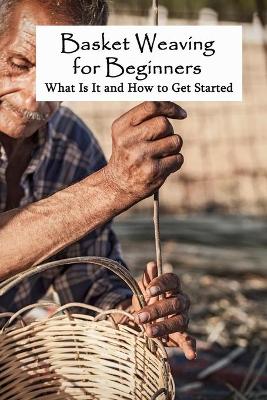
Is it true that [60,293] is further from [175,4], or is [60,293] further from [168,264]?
[175,4]

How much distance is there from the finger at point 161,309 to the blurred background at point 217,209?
1178 millimetres

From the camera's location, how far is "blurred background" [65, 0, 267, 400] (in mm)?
3455

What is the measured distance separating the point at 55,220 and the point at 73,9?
489 mm

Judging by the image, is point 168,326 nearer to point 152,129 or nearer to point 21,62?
point 152,129

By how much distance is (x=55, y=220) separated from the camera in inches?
66.2

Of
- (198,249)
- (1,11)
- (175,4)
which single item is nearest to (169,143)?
(1,11)

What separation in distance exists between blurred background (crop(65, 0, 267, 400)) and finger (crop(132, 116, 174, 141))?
147 cm

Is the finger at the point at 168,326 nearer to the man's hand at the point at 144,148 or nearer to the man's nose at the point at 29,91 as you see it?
the man's hand at the point at 144,148

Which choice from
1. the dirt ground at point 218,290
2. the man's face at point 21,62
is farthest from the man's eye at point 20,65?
the dirt ground at point 218,290

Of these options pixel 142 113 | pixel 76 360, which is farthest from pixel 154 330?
pixel 142 113

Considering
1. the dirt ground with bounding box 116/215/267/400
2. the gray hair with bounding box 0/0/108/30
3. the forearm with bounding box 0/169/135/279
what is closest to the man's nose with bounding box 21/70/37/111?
the gray hair with bounding box 0/0/108/30

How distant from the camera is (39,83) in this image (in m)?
1.59

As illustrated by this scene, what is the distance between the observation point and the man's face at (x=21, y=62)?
1.89 m

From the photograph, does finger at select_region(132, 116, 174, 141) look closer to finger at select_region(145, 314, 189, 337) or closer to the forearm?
the forearm
